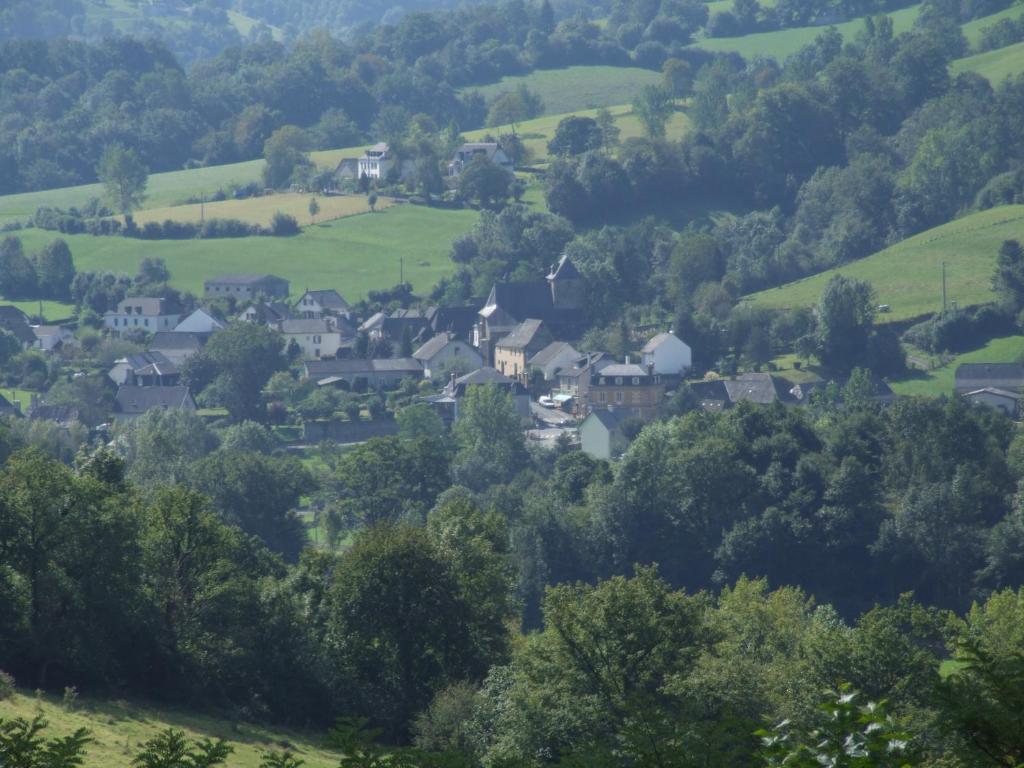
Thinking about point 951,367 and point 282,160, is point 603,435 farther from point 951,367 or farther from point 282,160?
point 282,160

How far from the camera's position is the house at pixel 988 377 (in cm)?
8544

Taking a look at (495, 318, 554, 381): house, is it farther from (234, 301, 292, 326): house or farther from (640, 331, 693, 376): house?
(234, 301, 292, 326): house

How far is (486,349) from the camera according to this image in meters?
104

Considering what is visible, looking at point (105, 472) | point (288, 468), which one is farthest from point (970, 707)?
point (288, 468)

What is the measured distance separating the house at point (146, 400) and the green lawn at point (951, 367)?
33025 millimetres

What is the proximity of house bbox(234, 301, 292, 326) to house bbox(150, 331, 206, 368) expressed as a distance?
3516 millimetres

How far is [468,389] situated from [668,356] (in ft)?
39.9

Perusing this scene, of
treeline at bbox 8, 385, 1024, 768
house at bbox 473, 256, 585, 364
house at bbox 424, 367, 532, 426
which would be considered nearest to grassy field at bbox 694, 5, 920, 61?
house at bbox 473, 256, 585, 364

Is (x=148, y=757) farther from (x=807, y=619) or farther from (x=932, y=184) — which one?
(x=932, y=184)

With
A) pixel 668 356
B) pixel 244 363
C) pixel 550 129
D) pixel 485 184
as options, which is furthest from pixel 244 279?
pixel 550 129

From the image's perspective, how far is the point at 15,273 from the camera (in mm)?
108562

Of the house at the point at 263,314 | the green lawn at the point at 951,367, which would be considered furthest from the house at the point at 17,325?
the green lawn at the point at 951,367

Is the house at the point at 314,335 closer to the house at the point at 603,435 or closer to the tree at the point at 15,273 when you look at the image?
the tree at the point at 15,273

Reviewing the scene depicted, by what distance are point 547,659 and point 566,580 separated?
88.6 feet
